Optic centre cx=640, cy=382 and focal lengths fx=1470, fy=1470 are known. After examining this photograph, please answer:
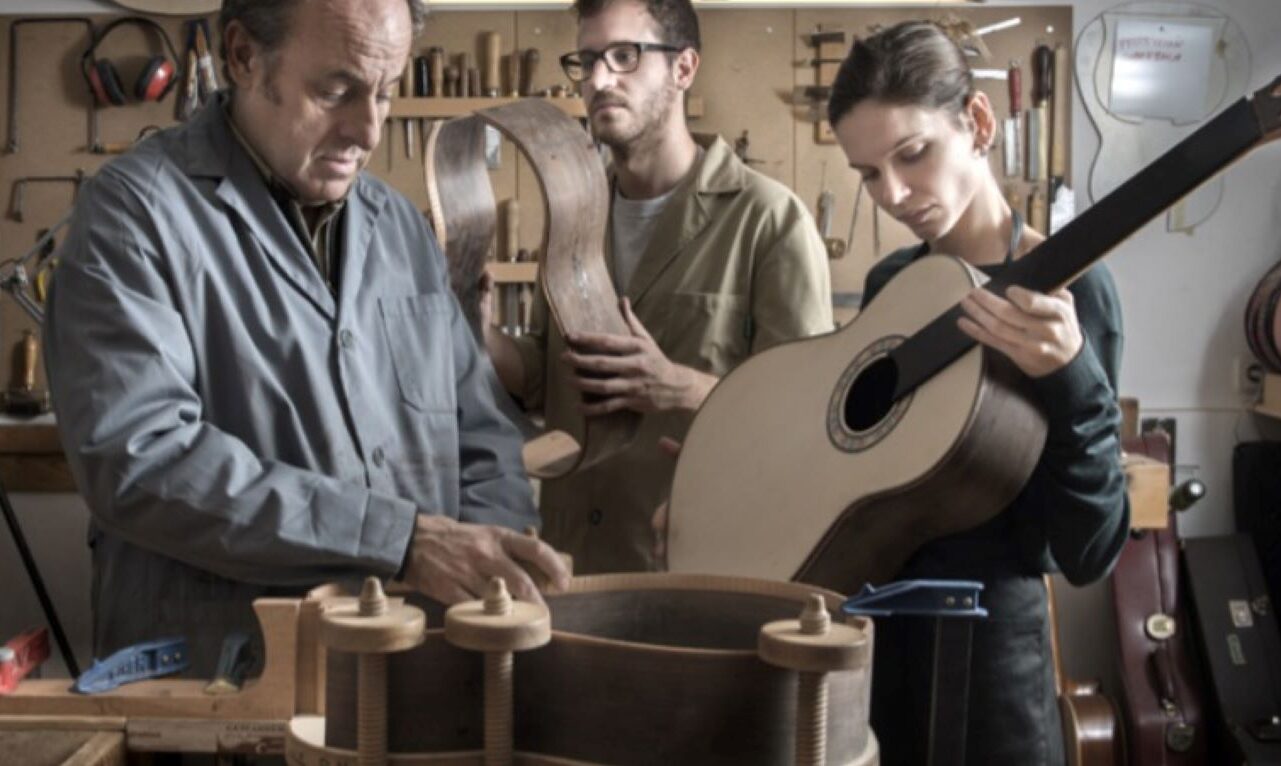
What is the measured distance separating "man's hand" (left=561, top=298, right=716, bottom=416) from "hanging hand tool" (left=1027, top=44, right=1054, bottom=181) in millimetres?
2949

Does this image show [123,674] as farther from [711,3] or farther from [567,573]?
[711,3]

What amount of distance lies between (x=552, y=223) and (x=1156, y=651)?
126 inches

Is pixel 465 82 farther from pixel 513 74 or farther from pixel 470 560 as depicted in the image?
pixel 470 560

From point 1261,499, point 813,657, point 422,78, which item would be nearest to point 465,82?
point 422,78

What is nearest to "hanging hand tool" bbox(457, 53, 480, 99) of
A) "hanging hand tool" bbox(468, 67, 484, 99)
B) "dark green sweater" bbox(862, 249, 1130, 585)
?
"hanging hand tool" bbox(468, 67, 484, 99)

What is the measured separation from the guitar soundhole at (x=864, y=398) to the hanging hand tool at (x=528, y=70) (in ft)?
10.3

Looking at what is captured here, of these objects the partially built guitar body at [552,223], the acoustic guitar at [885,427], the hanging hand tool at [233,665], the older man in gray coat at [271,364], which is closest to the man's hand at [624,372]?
the partially built guitar body at [552,223]

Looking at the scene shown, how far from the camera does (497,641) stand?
109 centimetres

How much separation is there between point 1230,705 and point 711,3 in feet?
9.03

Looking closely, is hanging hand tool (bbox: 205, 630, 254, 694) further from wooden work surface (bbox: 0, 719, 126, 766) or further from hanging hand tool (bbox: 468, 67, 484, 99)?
hanging hand tool (bbox: 468, 67, 484, 99)

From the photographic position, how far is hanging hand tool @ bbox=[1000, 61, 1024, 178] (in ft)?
16.2

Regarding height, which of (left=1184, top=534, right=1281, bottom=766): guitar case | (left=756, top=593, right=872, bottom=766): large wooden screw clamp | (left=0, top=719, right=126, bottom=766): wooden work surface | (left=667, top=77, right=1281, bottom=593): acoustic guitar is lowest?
(left=1184, top=534, right=1281, bottom=766): guitar case

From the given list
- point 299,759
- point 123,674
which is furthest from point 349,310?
point 299,759

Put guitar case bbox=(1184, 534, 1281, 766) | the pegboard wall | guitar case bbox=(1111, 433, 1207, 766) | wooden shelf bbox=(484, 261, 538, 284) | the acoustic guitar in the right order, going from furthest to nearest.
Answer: the pegboard wall < wooden shelf bbox=(484, 261, 538, 284) < guitar case bbox=(1111, 433, 1207, 766) < guitar case bbox=(1184, 534, 1281, 766) < the acoustic guitar
